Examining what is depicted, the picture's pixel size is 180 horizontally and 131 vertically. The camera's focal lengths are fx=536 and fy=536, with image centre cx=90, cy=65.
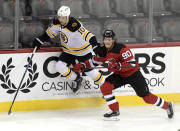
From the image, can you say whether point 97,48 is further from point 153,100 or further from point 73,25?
point 153,100

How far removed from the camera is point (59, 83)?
6.40 m

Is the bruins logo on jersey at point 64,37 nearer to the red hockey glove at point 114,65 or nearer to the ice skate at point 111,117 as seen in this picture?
the red hockey glove at point 114,65

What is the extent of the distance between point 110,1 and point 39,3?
891 millimetres

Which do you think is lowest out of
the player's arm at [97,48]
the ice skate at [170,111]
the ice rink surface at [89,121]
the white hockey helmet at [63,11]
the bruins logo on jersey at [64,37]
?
the ice rink surface at [89,121]

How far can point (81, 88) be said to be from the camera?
21.3 feet

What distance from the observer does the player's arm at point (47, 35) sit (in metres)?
6.22

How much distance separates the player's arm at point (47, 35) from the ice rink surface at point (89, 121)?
31.9 inches

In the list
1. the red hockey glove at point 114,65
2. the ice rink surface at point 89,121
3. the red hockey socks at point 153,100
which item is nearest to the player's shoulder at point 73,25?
the red hockey glove at point 114,65

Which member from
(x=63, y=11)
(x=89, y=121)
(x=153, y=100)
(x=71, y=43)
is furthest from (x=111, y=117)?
(x=63, y=11)

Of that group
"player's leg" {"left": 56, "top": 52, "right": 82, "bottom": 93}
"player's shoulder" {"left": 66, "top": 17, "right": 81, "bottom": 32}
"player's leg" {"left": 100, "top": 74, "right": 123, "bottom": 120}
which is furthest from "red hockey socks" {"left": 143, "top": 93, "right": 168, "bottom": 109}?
"player's shoulder" {"left": 66, "top": 17, "right": 81, "bottom": 32}

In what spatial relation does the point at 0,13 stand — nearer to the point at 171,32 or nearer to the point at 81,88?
the point at 81,88

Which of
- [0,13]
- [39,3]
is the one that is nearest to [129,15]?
[39,3]

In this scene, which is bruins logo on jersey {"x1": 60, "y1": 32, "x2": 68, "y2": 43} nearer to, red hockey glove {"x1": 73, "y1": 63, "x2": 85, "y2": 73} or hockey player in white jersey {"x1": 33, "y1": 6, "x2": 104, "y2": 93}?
hockey player in white jersey {"x1": 33, "y1": 6, "x2": 104, "y2": 93}

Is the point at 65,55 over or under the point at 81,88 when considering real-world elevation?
over
